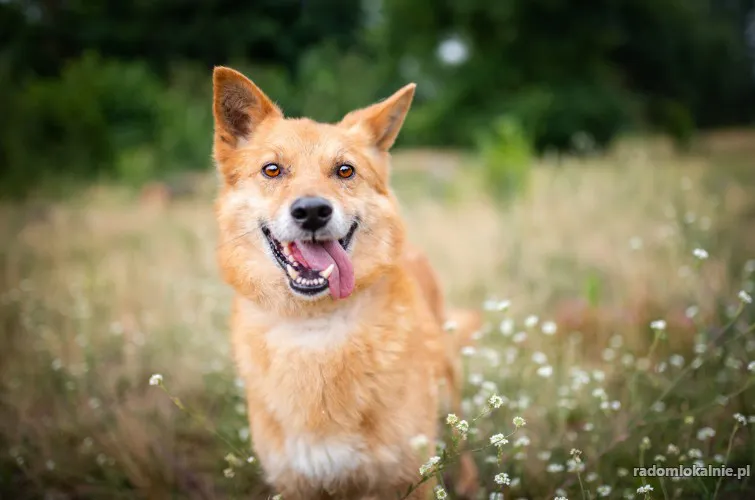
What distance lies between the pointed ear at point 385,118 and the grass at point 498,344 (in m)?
1.03

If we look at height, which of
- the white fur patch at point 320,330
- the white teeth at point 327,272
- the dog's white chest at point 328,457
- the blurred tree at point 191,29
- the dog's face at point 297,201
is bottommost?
the dog's white chest at point 328,457

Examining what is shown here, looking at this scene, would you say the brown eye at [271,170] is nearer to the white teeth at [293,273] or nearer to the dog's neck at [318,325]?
the white teeth at [293,273]

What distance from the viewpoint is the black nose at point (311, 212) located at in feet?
6.57

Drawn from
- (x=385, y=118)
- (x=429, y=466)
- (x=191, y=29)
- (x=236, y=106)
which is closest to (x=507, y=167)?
(x=385, y=118)

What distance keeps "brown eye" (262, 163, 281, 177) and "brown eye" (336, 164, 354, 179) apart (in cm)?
27

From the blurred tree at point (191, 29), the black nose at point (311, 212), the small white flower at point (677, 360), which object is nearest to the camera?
the black nose at point (311, 212)

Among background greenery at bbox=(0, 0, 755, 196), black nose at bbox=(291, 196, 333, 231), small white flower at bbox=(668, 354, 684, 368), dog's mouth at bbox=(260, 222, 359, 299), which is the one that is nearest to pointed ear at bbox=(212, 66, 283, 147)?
dog's mouth at bbox=(260, 222, 359, 299)

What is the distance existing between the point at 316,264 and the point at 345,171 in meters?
0.50

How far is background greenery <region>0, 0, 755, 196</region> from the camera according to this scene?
39.1ft

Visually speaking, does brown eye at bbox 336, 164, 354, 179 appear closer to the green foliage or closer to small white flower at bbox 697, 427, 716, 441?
small white flower at bbox 697, 427, 716, 441

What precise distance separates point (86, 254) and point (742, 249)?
688 centimetres

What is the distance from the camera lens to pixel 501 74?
14.1 m

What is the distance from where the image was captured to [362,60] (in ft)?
45.4

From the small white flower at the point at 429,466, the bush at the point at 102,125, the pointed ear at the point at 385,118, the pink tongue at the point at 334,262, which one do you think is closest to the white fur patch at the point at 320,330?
the pink tongue at the point at 334,262
